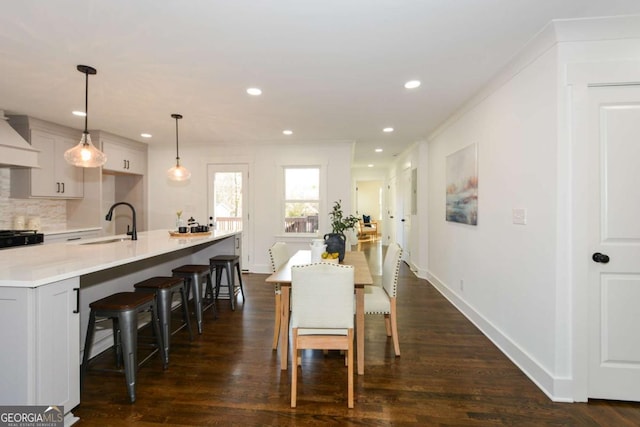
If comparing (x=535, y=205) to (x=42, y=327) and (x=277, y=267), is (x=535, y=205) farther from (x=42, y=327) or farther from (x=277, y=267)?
(x=42, y=327)

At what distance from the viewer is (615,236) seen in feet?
6.48

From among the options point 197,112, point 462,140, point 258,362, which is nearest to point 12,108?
point 197,112

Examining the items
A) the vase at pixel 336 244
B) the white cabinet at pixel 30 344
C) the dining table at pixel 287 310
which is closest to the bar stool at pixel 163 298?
the white cabinet at pixel 30 344

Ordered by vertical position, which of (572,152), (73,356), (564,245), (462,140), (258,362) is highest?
(462,140)

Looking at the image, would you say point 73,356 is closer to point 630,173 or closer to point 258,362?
point 258,362

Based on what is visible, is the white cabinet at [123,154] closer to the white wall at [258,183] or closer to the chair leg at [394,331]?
the white wall at [258,183]

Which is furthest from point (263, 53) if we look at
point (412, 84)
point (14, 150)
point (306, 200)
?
point (14, 150)

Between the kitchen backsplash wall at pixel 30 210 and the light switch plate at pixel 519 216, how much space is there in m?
5.95

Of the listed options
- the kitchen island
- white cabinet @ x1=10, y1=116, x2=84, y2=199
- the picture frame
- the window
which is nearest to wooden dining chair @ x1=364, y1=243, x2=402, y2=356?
the picture frame

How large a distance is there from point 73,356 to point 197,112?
9.81ft

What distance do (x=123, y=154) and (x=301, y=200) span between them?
3259 mm

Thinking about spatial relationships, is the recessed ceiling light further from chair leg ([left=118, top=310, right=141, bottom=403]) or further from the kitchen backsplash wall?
the kitchen backsplash wall

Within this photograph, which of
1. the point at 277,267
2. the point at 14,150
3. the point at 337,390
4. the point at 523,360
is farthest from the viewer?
the point at 14,150

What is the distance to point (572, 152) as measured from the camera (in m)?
1.99
